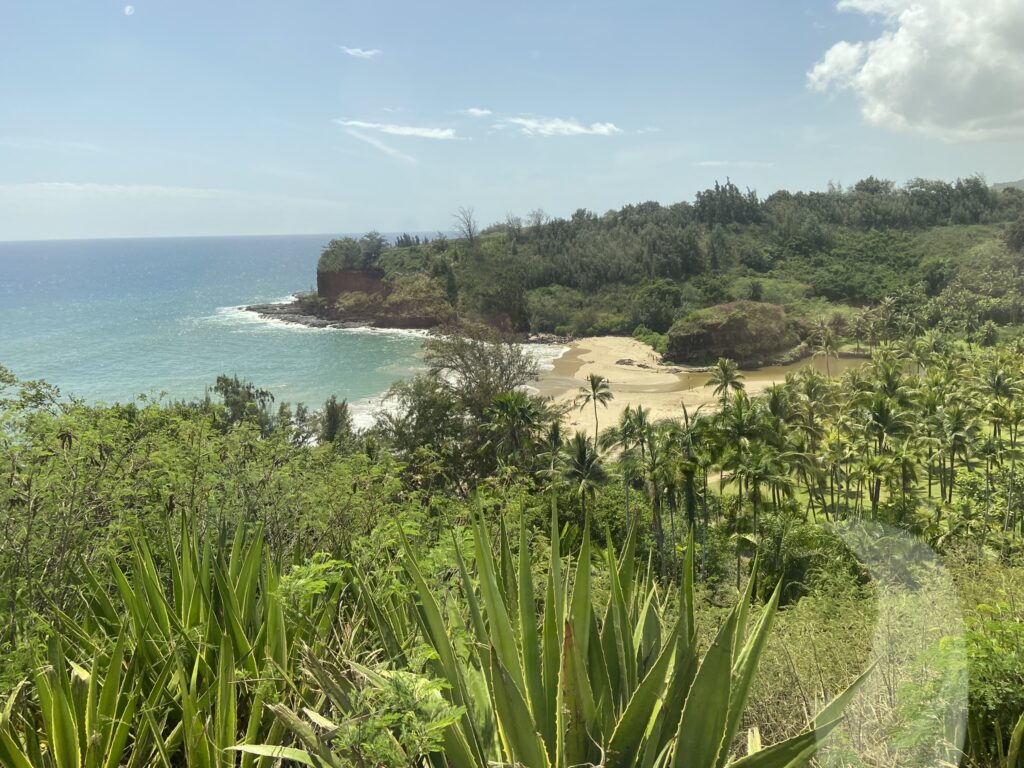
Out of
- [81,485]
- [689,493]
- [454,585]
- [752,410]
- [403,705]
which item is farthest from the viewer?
[752,410]

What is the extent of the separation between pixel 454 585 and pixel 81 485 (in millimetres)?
4054

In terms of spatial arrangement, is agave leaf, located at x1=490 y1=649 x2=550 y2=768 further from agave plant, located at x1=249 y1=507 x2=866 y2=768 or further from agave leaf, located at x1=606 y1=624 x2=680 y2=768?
agave leaf, located at x1=606 y1=624 x2=680 y2=768

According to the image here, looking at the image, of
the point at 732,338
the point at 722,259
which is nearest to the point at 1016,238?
the point at 722,259

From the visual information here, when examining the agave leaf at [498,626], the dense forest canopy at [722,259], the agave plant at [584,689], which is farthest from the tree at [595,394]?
the dense forest canopy at [722,259]

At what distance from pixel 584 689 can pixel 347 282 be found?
76.7m

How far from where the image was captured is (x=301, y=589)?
3555mm

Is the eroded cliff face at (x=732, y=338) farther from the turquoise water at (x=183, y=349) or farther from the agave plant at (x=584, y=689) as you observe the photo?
the agave plant at (x=584, y=689)

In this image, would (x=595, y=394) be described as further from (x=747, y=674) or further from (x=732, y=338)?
(x=732, y=338)

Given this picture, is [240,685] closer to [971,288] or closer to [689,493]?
[689,493]

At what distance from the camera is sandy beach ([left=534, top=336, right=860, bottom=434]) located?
39.0 metres

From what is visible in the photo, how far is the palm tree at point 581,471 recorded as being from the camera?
19875 millimetres

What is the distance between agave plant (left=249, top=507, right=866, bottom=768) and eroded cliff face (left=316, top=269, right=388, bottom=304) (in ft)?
241

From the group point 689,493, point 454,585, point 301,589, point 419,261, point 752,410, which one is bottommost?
point 689,493

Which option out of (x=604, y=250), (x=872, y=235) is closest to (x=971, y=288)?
(x=872, y=235)
